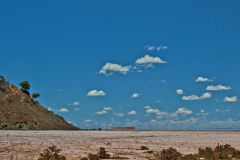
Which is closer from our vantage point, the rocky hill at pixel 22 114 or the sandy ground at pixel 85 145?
the sandy ground at pixel 85 145

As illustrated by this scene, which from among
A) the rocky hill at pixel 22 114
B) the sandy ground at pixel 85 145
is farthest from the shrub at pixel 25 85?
the sandy ground at pixel 85 145

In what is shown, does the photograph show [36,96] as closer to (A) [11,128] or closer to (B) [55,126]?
(B) [55,126]

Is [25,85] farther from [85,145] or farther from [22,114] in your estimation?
[85,145]

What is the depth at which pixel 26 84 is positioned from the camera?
11256 cm

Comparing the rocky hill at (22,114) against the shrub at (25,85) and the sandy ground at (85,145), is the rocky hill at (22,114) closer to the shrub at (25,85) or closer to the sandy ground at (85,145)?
the shrub at (25,85)

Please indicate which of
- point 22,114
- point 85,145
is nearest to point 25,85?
point 22,114

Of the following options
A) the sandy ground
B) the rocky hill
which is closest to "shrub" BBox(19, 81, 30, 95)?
the rocky hill

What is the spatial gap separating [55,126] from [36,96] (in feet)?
87.7

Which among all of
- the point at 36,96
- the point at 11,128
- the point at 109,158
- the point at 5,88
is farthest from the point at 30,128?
the point at 109,158

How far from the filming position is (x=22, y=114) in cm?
8569

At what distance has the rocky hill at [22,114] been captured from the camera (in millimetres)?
80312

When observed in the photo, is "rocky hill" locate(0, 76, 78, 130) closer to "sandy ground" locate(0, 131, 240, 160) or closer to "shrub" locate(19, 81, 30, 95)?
"shrub" locate(19, 81, 30, 95)

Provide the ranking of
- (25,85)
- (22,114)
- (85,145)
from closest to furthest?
(85,145), (22,114), (25,85)

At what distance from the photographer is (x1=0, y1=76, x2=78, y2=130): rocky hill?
8031 centimetres
